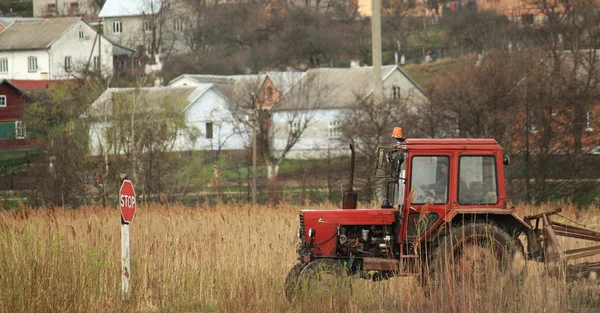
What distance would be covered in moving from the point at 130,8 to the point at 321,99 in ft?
127

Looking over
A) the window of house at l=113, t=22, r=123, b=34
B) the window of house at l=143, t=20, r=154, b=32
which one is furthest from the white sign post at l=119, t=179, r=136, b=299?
the window of house at l=113, t=22, r=123, b=34

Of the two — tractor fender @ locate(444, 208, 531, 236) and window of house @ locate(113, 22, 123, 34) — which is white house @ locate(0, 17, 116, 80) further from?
tractor fender @ locate(444, 208, 531, 236)

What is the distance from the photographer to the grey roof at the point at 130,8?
3661 inches

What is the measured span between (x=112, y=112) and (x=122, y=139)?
3712 mm

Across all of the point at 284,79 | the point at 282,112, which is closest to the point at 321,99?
the point at 282,112

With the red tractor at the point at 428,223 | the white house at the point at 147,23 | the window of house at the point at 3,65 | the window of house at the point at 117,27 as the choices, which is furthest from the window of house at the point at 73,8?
the red tractor at the point at 428,223

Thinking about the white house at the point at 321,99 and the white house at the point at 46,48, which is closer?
the white house at the point at 321,99

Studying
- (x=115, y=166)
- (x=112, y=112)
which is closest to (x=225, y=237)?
(x=115, y=166)

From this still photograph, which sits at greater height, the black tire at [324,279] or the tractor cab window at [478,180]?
the tractor cab window at [478,180]

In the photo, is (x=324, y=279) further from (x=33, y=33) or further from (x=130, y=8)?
(x=130, y=8)

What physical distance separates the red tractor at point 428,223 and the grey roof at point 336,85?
46.2m

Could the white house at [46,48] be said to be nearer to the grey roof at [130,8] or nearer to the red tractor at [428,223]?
the grey roof at [130,8]

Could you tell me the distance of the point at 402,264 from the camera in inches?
468

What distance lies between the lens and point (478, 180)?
40.4ft
